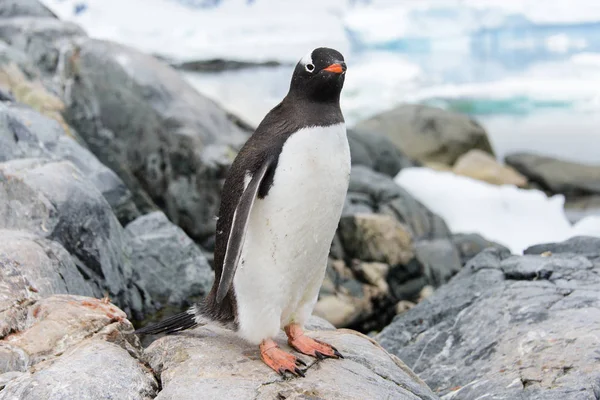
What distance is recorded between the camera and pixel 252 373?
2480mm

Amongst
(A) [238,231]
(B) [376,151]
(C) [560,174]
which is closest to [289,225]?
(A) [238,231]

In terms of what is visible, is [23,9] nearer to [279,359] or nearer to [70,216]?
[70,216]

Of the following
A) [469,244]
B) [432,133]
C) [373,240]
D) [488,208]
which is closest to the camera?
[373,240]

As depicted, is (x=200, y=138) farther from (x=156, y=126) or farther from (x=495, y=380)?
(x=495, y=380)

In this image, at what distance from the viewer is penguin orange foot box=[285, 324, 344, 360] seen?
108 inches

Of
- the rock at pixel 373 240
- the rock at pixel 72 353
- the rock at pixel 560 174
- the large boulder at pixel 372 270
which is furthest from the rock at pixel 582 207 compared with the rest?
the rock at pixel 72 353

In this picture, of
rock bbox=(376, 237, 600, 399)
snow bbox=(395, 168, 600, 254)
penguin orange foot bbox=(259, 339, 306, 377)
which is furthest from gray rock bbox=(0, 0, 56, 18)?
penguin orange foot bbox=(259, 339, 306, 377)

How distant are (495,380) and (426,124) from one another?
10237 millimetres

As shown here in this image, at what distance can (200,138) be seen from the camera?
22.7ft

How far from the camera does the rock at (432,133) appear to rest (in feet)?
41.9

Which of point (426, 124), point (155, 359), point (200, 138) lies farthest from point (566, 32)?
point (155, 359)

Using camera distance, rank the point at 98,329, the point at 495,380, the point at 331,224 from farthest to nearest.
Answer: the point at 495,380
the point at 331,224
the point at 98,329

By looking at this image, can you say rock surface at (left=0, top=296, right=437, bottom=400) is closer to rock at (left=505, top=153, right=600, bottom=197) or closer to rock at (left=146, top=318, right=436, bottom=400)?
rock at (left=146, top=318, right=436, bottom=400)

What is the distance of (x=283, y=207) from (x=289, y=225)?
0.07 metres
